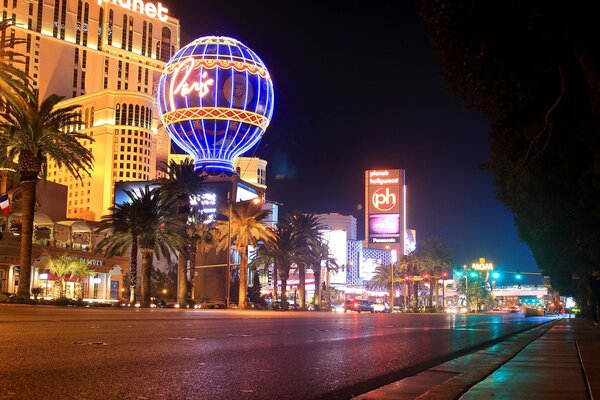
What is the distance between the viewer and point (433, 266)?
101688 mm

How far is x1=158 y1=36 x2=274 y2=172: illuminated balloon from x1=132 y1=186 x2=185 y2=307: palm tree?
28.1 m

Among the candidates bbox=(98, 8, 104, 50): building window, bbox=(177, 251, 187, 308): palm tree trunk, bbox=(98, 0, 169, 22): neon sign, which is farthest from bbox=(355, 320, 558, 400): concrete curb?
bbox=(98, 0, 169, 22): neon sign

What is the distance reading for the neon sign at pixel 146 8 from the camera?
7046 inches

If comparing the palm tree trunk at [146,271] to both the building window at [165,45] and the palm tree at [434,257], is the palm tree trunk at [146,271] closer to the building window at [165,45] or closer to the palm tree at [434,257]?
the palm tree at [434,257]

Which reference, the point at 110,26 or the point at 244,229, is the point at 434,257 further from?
the point at 110,26

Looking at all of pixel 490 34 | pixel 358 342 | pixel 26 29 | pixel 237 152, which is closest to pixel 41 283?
pixel 237 152

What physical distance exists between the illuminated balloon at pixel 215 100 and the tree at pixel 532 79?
6098 centimetres

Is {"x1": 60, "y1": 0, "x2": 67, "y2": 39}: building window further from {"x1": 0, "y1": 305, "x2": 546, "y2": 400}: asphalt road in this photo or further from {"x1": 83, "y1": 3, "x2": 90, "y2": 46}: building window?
{"x1": 0, "y1": 305, "x2": 546, "y2": 400}: asphalt road

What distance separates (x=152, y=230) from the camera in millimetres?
50188

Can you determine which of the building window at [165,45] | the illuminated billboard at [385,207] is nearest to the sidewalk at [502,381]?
the illuminated billboard at [385,207]

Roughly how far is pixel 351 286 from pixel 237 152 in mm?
95268

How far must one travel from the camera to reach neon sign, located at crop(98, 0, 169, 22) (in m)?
179

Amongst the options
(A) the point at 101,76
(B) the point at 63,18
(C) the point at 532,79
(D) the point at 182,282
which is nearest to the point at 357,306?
(D) the point at 182,282

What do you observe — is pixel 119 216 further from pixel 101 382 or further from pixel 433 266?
pixel 433 266
